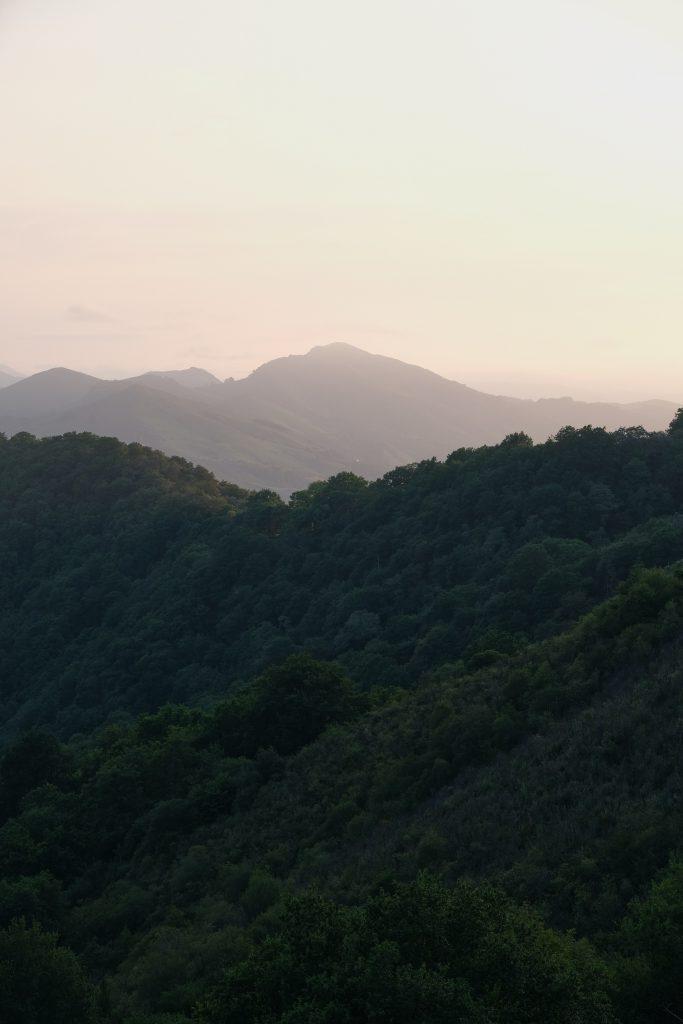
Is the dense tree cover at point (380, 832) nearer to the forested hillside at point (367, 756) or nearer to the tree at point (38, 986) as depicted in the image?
the forested hillside at point (367, 756)

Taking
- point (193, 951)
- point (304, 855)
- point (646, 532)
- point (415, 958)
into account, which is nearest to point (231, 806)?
point (304, 855)

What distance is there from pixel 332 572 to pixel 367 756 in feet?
101

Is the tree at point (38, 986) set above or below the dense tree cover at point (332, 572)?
below

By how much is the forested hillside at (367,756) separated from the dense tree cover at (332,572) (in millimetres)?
228

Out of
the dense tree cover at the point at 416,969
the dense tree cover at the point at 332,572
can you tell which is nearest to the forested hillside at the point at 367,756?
the dense tree cover at the point at 416,969

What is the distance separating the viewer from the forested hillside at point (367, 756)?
15.4 m

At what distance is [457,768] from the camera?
29.8 meters

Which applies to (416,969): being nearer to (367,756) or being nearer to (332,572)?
(367,756)

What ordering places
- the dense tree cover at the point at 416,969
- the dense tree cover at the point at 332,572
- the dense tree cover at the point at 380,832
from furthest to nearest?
the dense tree cover at the point at 332,572, the dense tree cover at the point at 380,832, the dense tree cover at the point at 416,969

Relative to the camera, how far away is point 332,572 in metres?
64.0

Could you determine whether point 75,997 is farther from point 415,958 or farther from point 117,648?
point 117,648

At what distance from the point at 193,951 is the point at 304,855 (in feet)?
19.5

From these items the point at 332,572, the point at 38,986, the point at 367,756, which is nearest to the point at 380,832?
→ the point at 367,756

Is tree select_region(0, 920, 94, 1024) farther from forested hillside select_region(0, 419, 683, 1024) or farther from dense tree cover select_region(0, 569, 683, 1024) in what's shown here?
dense tree cover select_region(0, 569, 683, 1024)
